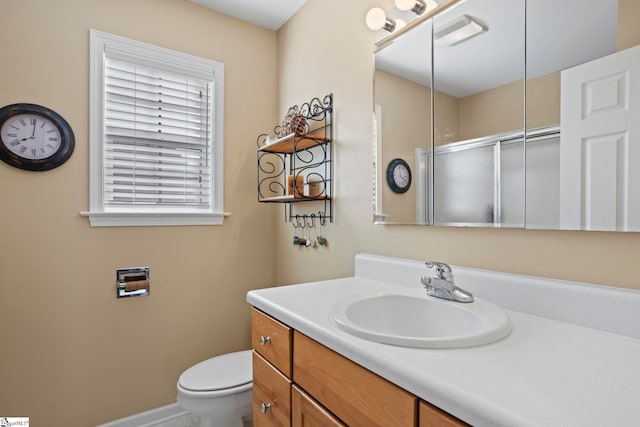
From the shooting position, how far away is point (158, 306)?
6.56 ft

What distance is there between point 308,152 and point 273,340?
4.08 feet

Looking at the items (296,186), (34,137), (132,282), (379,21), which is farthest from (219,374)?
(379,21)

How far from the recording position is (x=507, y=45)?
111cm

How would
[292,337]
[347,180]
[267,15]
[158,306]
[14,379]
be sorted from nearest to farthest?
[292,337], [14,379], [347,180], [158,306], [267,15]

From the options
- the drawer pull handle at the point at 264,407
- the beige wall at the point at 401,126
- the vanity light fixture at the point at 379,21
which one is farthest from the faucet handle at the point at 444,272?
the vanity light fixture at the point at 379,21

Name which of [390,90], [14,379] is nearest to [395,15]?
[390,90]

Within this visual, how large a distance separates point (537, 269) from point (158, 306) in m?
1.93

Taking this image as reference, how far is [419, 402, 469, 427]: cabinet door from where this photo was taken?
58 cm

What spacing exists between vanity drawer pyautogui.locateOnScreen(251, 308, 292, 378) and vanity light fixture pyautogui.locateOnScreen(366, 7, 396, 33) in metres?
1.29

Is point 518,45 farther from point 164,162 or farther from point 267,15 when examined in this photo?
point 164,162

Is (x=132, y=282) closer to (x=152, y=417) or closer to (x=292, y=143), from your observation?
(x=152, y=417)

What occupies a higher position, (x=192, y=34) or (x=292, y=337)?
(x=192, y=34)

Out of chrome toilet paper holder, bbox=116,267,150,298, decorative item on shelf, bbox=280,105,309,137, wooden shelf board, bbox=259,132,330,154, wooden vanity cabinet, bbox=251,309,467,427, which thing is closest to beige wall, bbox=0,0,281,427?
chrome toilet paper holder, bbox=116,267,150,298

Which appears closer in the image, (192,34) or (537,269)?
(537,269)
